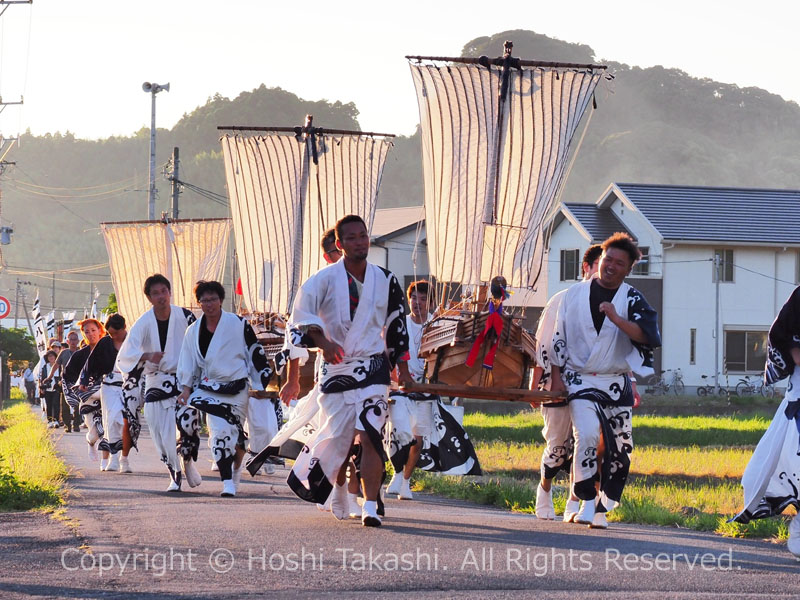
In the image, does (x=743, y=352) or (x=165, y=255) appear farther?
(x=743, y=352)

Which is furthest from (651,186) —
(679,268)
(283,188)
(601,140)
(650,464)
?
(601,140)

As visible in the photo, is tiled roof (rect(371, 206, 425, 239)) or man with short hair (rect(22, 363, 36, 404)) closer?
man with short hair (rect(22, 363, 36, 404))

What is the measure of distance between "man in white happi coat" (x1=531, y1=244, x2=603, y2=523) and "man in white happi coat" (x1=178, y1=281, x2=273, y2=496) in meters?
3.12

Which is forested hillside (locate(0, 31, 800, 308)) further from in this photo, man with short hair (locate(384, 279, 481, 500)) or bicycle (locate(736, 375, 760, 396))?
man with short hair (locate(384, 279, 481, 500))

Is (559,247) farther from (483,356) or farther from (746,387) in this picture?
(483,356)

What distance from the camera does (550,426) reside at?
31.8ft

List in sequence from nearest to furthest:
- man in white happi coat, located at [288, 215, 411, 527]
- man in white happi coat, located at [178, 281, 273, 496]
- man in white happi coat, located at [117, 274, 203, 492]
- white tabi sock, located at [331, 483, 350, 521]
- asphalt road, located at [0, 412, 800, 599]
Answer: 1. asphalt road, located at [0, 412, 800, 599]
2. man in white happi coat, located at [288, 215, 411, 527]
3. white tabi sock, located at [331, 483, 350, 521]
4. man in white happi coat, located at [178, 281, 273, 496]
5. man in white happi coat, located at [117, 274, 203, 492]

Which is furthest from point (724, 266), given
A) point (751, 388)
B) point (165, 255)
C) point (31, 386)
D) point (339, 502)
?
point (339, 502)

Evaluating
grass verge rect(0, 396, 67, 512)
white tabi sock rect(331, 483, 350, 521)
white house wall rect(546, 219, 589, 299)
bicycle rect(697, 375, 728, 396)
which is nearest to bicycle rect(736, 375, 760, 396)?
bicycle rect(697, 375, 728, 396)

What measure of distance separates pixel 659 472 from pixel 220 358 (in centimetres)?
752

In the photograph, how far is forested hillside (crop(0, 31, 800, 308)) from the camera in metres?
128

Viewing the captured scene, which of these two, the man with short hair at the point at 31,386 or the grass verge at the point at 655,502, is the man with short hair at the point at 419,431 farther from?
the man with short hair at the point at 31,386

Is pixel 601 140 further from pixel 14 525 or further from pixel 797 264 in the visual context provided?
pixel 14 525

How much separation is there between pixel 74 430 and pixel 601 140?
12480 centimetres
